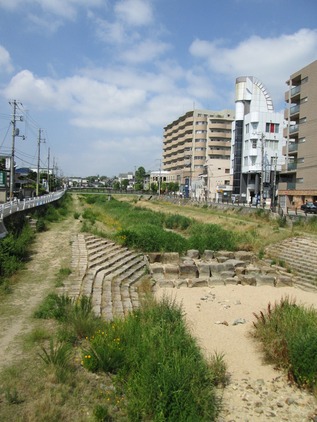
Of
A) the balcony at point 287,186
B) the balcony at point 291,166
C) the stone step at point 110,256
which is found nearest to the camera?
the stone step at point 110,256

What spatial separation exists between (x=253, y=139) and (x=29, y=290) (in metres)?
63.2

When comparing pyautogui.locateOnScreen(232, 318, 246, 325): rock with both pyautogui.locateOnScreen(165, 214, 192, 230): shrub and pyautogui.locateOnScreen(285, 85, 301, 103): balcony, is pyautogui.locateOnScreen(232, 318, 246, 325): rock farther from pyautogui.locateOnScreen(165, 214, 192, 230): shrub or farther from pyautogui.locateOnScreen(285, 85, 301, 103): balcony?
pyautogui.locateOnScreen(285, 85, 301, 103): balcony

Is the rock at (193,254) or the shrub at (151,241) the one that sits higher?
the shrub at (151,241)

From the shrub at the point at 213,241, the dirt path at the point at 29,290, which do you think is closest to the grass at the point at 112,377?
the dirt path at the point at 29,290

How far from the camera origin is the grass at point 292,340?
9703 mm

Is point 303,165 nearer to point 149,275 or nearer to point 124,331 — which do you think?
point 149,275

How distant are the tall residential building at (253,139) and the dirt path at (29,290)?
168 ft

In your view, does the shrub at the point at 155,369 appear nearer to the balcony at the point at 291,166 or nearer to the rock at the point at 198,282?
the rock at the point at 198,282

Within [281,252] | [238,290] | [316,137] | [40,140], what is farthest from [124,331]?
[40,140]

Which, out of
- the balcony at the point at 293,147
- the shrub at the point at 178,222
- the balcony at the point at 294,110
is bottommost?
the shrub at the point at 178,222

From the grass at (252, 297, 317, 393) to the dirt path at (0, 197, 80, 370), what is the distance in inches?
271

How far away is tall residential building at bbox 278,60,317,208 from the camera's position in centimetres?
4888

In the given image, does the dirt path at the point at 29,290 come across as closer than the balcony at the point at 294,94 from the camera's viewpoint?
Yes

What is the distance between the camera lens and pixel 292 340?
10.5 m
